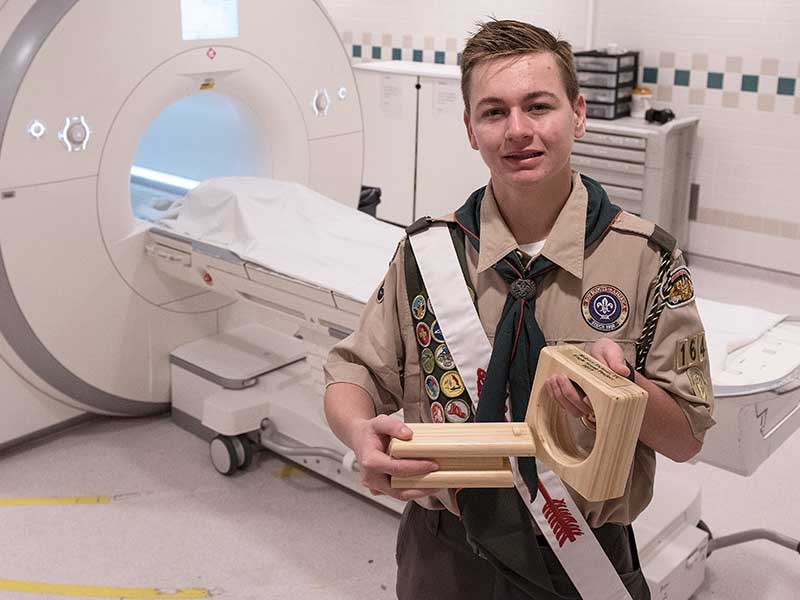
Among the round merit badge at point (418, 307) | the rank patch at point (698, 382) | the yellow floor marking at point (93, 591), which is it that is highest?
the round merit badge at point (418, 307)

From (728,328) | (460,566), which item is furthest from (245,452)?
(460,566)

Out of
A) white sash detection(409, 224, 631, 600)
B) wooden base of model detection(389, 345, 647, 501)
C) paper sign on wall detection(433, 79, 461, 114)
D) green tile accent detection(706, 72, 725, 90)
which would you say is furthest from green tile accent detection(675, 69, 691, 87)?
wooden base of model detection(389, 345, 647, 501)

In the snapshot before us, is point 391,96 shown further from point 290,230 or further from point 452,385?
point 452,385

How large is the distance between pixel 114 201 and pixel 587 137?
8.18 feet

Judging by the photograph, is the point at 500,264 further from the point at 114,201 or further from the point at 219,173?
the point at 219,173

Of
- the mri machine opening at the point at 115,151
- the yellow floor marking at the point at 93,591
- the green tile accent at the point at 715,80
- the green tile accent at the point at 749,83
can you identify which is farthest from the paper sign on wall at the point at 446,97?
the yellow floor marking at the point at 93,591

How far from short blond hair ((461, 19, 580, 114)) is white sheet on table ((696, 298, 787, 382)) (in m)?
0.97

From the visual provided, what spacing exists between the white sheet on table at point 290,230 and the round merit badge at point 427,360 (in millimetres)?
1259

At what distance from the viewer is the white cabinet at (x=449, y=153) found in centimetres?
463

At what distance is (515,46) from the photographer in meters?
1.27

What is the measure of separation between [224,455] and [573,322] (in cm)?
194

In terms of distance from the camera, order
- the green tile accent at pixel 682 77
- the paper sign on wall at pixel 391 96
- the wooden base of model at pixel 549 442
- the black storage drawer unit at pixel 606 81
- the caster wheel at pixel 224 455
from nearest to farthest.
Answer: the wooden base of model at pixel 549 442
the caster wheel at pixel 224 455
the black storage drawer unit at pixel 606 81
the green tile accent at pixel 682 77
the paper sign on wall at pixel 391 96

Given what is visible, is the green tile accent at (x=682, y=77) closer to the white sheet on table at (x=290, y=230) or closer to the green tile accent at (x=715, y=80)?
the green tile accent at (x=715, y=80)

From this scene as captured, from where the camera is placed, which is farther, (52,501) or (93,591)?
(52,501)
